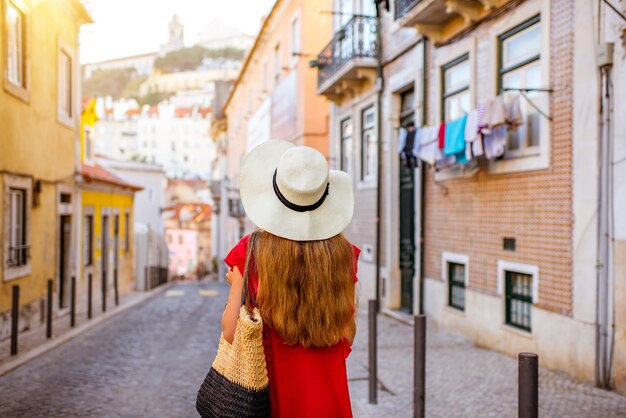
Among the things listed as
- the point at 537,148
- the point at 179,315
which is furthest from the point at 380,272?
the point at 537,148

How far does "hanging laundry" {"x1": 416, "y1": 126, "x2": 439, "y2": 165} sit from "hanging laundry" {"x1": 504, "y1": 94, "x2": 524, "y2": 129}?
1829 millimetres

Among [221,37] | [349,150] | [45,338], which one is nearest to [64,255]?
[45,338]

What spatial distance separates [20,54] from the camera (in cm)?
1148

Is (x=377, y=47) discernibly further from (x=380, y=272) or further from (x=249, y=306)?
(x=249, y=306)

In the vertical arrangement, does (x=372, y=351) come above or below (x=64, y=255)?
below

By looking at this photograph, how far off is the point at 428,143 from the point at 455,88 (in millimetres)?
1017

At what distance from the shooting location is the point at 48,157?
13.0 meters

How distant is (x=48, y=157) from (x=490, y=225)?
8229mm

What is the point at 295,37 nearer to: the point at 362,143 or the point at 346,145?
the point at 346,145

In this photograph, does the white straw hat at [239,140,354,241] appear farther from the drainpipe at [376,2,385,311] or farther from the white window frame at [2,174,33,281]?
the drainpipe at [376,2,385,311]

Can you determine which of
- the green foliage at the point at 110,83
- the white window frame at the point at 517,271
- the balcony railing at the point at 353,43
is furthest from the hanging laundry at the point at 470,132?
the green foliage at the point at 110,83

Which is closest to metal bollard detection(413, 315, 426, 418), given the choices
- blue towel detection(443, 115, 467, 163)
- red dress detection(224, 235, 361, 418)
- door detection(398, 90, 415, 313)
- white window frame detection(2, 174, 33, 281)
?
red dress detection(224, 235, 361, 418)

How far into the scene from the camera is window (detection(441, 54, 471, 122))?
10258 millimetres

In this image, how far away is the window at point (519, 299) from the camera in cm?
855
